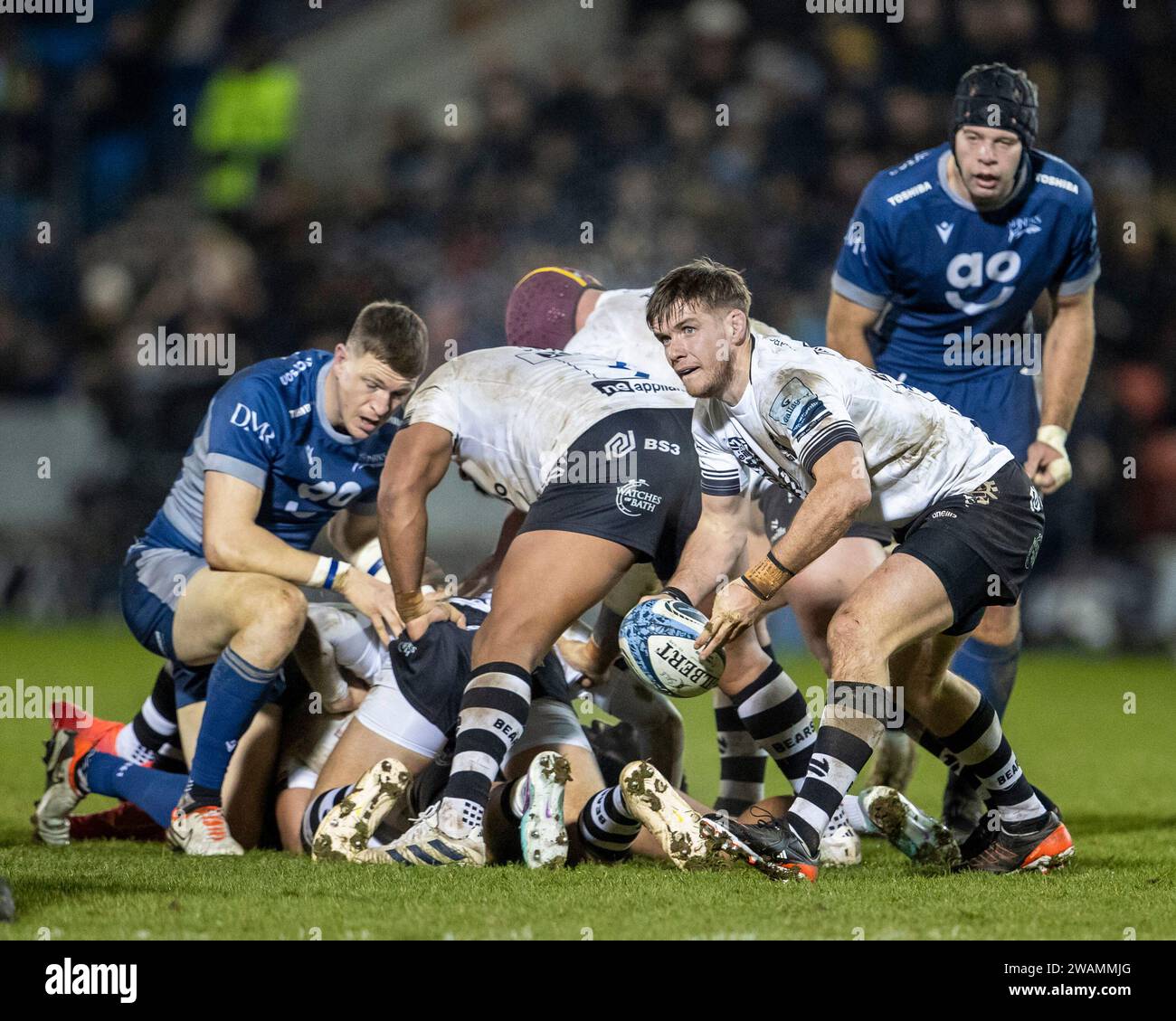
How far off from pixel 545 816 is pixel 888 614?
3.75 ft

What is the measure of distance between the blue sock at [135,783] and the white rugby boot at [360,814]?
2.92 ft

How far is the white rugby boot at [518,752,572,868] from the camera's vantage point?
4.76 metres

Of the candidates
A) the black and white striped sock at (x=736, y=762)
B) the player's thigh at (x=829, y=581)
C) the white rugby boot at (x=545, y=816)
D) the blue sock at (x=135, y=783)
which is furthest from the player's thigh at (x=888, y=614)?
the blue sock at (x=135, y=783)

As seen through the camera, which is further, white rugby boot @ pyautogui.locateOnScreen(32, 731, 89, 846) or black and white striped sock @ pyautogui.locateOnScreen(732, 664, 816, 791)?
white rugby boot @ pyautogui.locateOnScreen(32, 731, 89, 846)

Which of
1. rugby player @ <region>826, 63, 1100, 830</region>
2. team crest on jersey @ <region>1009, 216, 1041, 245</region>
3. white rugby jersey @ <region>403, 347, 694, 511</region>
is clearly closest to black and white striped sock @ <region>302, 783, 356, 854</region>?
white rugby jersey @ <region>403, 347, 694, 511</region>

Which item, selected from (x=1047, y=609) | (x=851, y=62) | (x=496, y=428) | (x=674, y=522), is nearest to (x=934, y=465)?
(x=674, y=522)

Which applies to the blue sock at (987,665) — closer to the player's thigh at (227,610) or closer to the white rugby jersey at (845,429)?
the white rugby jersey at (845,429)

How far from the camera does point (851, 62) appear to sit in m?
15.2

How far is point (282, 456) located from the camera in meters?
5.79

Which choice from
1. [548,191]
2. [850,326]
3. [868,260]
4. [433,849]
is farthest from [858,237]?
[548,191]

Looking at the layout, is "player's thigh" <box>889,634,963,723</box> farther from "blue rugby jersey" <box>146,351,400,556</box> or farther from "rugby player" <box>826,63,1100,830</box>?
"blue rugby jersey" <box>146,351,400,556</box>

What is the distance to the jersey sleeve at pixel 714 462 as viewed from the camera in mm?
4996

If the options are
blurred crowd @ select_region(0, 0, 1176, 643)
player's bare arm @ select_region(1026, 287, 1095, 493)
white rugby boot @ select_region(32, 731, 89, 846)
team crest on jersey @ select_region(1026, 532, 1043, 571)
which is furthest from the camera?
blurred crowd @ select_region(0, 0, 1176, 643)

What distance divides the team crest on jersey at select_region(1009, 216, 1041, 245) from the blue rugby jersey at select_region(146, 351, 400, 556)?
239cm
